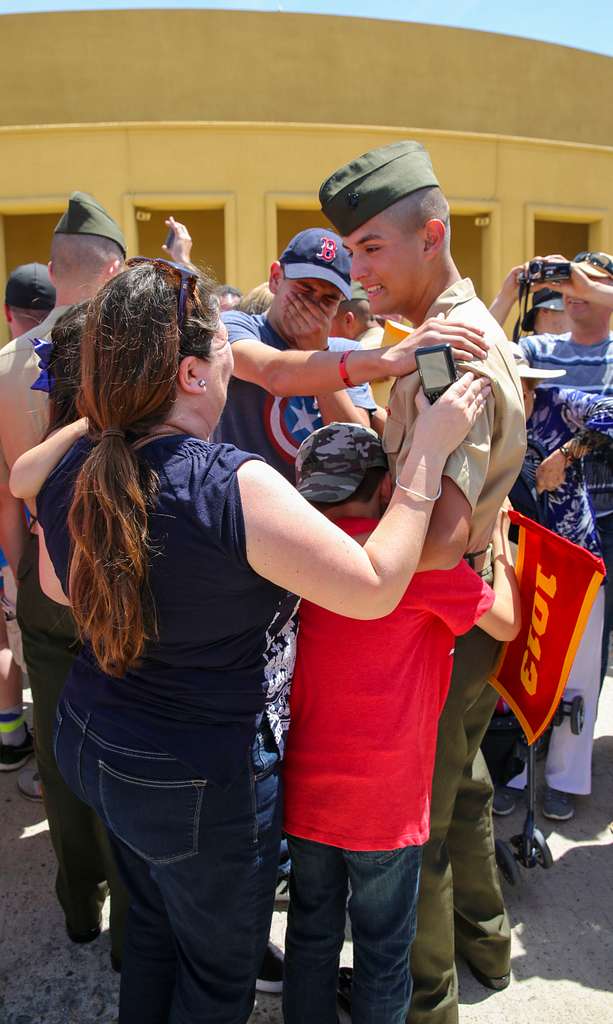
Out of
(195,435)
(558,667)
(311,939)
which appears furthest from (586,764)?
(195,435)

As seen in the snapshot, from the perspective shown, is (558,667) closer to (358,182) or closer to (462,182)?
(358,182)

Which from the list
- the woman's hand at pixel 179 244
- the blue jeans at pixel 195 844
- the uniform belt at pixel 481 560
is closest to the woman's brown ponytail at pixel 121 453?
the blue jeans at pixel 195 844

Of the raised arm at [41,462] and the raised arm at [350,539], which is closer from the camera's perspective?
the raised arm at [350,539]

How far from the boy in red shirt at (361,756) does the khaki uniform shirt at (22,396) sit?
4.10 ft

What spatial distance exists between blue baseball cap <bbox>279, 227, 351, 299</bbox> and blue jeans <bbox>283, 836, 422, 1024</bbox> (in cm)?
175

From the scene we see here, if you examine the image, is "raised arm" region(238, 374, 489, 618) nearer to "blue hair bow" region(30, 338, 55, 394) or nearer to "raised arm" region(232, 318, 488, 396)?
"raised arm" region(232, 318, 488, 396)

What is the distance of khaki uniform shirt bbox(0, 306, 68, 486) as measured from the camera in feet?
8.52

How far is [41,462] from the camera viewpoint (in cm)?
179

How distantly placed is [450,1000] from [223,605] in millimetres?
1394

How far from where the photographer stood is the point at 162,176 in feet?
39.8

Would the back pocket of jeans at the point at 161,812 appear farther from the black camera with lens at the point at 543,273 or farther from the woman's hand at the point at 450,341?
the black camera with lens at the point at 543,273

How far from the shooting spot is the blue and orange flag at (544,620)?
205 centimetres

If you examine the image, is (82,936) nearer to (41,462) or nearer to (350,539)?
(41,462)

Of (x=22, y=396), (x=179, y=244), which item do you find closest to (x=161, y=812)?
(x=22, y=396)
